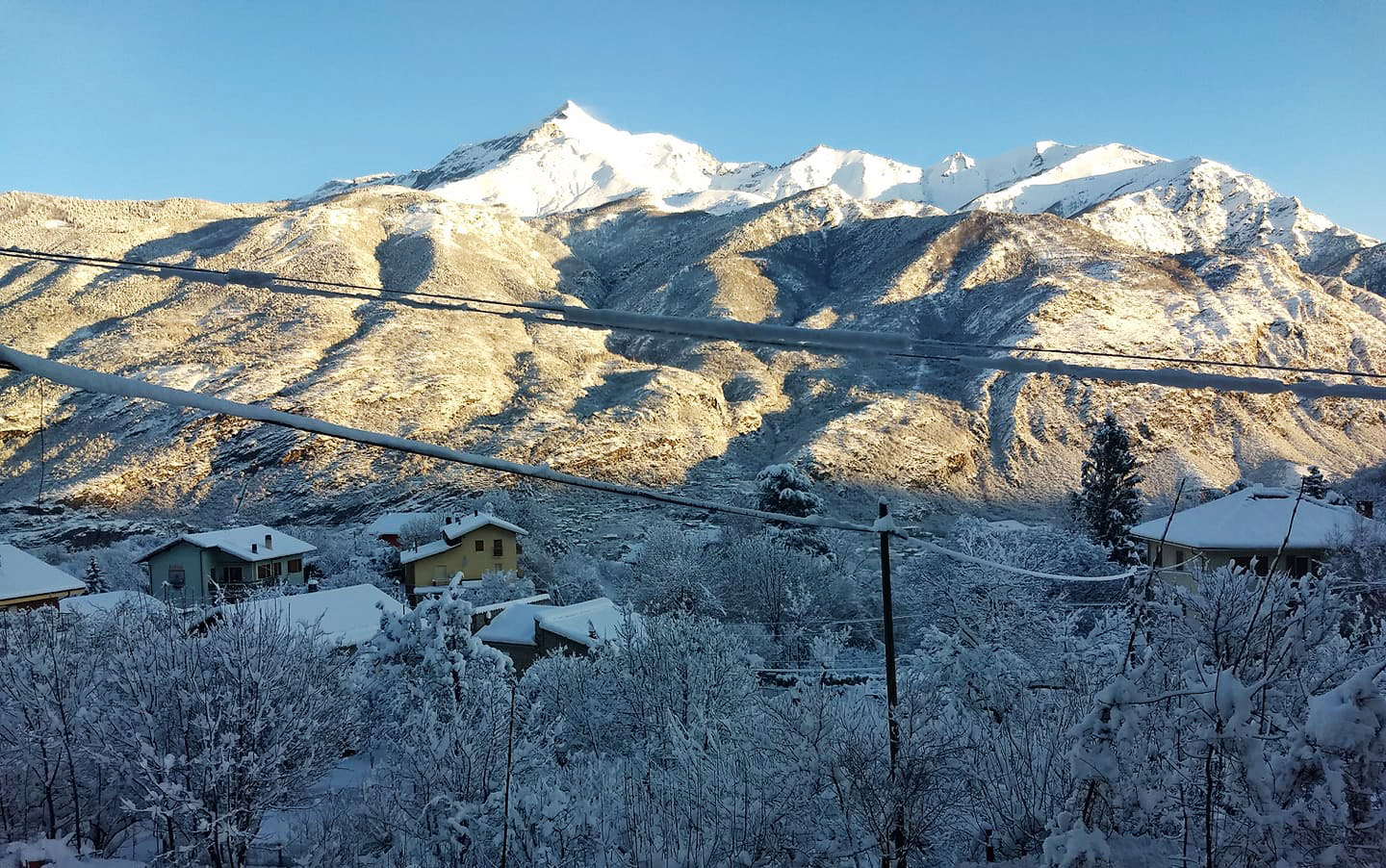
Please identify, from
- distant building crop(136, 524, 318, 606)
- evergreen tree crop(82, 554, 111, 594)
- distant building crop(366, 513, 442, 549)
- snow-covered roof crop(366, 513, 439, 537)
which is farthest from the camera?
snow-covered roof crop(366, 513, 439, 537)

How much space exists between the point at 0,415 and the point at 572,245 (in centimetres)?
7414

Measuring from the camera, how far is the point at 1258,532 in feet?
95.8

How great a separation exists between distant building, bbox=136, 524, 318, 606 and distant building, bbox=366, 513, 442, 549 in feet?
19.1

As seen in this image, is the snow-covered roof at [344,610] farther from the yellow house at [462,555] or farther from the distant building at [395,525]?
the distant building at [395,525]

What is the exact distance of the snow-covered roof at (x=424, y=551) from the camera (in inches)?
1716

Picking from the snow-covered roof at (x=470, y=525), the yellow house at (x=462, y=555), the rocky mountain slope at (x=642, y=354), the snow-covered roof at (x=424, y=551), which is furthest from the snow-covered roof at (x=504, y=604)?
the rocky mountain slope at (x=642, y=354)

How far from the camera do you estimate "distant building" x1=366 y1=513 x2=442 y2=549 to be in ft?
161

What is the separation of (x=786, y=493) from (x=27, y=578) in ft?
105

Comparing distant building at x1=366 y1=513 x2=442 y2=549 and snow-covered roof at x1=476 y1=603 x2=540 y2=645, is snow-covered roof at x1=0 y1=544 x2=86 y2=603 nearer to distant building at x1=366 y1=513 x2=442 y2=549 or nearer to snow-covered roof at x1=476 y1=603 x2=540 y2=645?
snow-covered roof at x1=476 y1=603 x2=540 y2=645

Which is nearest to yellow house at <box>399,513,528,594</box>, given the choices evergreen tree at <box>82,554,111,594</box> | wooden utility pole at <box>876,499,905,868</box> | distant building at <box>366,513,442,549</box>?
distant building at <box>366,513,442,549</box>

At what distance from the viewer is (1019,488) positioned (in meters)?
61.3

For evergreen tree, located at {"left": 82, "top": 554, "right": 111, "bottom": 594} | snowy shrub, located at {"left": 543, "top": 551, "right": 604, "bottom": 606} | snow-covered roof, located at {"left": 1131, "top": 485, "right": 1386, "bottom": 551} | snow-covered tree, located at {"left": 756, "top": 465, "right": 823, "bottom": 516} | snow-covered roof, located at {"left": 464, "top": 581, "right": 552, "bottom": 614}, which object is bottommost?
snowy shrub, located at {"left": 543, "top": 551, "right": 604, "bottom": 606}

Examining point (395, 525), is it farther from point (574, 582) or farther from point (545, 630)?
point (545, 630)

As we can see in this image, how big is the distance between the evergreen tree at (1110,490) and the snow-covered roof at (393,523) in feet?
120
